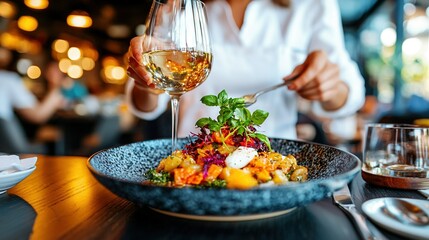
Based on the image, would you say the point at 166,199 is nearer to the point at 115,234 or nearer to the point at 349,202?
the point at 115,234

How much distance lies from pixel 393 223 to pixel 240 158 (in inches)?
11.1

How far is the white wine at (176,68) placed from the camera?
2.68 ft

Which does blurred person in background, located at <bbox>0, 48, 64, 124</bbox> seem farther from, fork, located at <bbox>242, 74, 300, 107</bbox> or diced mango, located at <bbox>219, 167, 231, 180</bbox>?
diced mango, located at <bbox>219, 167, 231, 180</bbox>

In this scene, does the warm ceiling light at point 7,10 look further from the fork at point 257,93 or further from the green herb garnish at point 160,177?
the green herb garnish at point 160,177

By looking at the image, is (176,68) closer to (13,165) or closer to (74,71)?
(13,165)

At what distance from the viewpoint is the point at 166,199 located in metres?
0.52

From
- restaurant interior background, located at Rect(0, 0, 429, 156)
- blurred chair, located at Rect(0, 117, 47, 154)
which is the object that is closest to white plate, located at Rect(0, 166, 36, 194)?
restaurant interior background, located at Rect(0, 0, 429, 156)

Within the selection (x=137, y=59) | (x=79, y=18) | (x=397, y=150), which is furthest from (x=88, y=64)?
(x=397, y=150)

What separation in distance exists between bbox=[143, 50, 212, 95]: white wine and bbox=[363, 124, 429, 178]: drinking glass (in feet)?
1.50

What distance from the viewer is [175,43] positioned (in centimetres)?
81

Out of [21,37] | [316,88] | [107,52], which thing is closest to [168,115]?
[316,88]

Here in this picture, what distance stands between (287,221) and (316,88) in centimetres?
74

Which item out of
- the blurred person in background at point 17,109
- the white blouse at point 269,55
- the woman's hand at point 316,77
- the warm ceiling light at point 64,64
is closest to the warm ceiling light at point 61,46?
the warm ceiling light at point 64,64

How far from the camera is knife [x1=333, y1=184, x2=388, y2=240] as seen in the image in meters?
0.53
